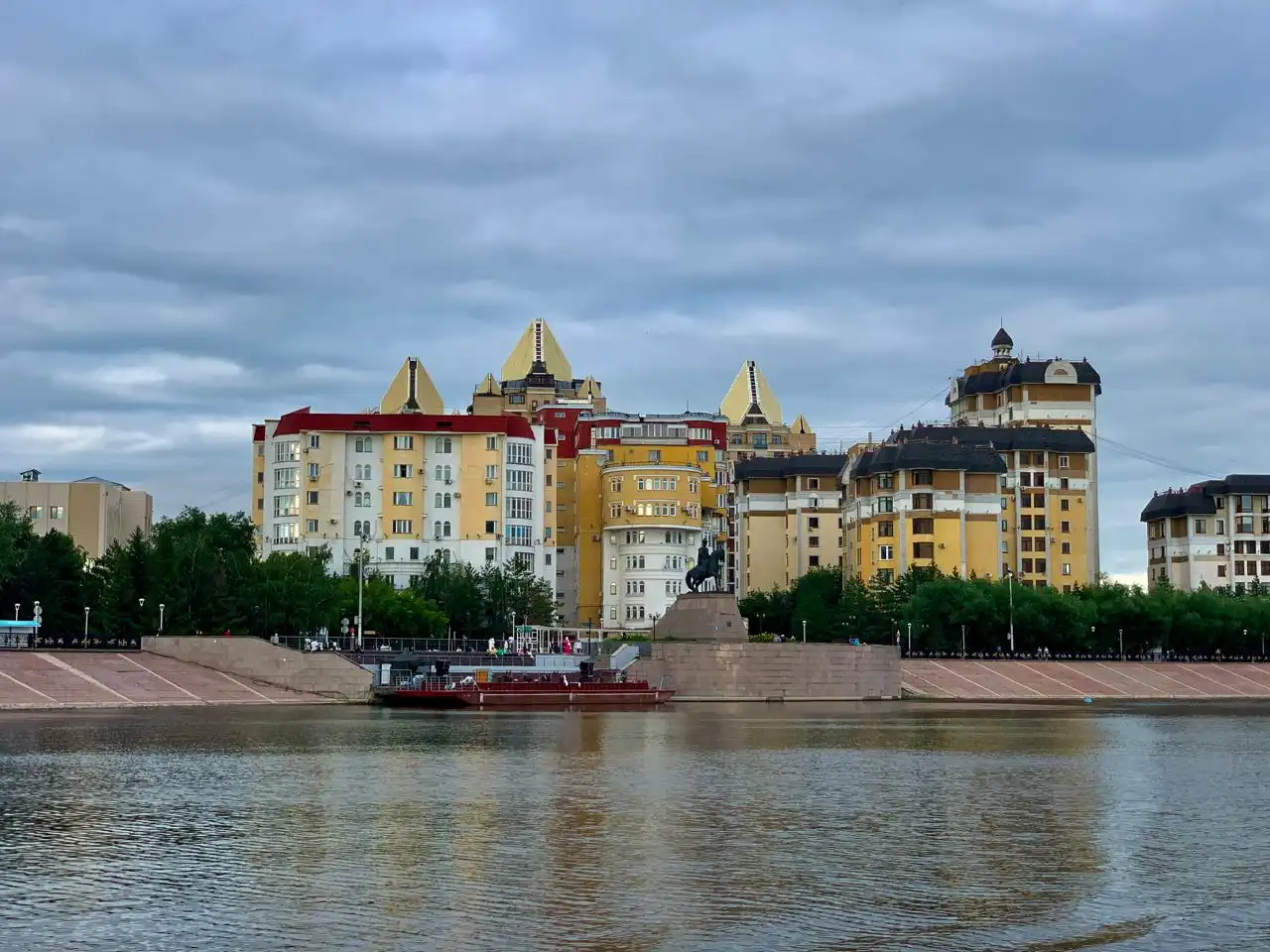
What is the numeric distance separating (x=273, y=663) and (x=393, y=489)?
146 ft

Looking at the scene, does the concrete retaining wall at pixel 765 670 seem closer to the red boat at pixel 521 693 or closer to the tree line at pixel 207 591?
the red boat at pixel 521 693

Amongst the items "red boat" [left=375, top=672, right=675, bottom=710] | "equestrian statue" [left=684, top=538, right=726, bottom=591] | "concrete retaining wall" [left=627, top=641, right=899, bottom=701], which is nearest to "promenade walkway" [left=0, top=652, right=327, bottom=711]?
"red boat" [left=375, top=672, right=675, bottom=710]

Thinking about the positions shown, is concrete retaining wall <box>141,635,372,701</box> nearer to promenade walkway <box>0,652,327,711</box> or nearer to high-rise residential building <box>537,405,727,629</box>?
promenade walkway <box>0,652,327,711</box>

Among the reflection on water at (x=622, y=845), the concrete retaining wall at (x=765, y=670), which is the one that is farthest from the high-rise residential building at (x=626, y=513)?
the reflection on water at (x=622, y=845)

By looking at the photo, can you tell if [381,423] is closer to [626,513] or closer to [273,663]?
[626,513]

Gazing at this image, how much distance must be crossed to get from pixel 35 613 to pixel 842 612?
2773 inches

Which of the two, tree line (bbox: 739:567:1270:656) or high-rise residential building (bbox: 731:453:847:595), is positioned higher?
high-rise residential building (bbox: 731:453:847:595)

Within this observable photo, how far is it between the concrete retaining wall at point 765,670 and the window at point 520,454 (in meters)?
42.5

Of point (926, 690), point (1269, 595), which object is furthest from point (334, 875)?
point (1269, 595)

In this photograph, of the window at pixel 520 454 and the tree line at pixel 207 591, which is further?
the window at pixel 520 454

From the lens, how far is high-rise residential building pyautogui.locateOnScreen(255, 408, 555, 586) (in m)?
144

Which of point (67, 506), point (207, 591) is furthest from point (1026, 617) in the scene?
point (67, 506)

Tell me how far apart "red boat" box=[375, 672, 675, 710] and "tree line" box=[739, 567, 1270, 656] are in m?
23.6

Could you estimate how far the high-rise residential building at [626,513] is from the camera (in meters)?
160
